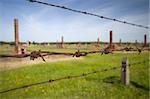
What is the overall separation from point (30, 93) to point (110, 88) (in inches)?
116

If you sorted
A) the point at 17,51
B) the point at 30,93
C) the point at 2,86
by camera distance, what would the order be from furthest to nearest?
1. the point at 17,51
2. the point at 2,86
3. the point at 30,93

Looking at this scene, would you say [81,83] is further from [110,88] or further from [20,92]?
[20,92]

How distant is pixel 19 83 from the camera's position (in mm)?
9547

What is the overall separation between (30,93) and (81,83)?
7.63 ft

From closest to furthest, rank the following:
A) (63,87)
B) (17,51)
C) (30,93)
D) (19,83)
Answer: (30,93) < (63,87) < (19,83) < (17,51)

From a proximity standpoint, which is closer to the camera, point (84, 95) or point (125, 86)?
point (84, 95)

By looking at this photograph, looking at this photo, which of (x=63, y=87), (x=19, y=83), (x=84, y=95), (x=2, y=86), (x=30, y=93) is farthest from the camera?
(x=19, y=83)

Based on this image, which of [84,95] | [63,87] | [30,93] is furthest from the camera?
[63,87]

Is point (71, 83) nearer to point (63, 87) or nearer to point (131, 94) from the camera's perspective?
point (63, 87)

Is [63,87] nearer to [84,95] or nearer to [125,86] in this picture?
[84,95]

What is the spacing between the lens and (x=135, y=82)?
28.3 ft

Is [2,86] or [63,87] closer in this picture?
[63,87]

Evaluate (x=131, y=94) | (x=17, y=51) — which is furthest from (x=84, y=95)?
(x=17, y=51)

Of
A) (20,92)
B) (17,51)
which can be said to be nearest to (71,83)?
(20,92)
